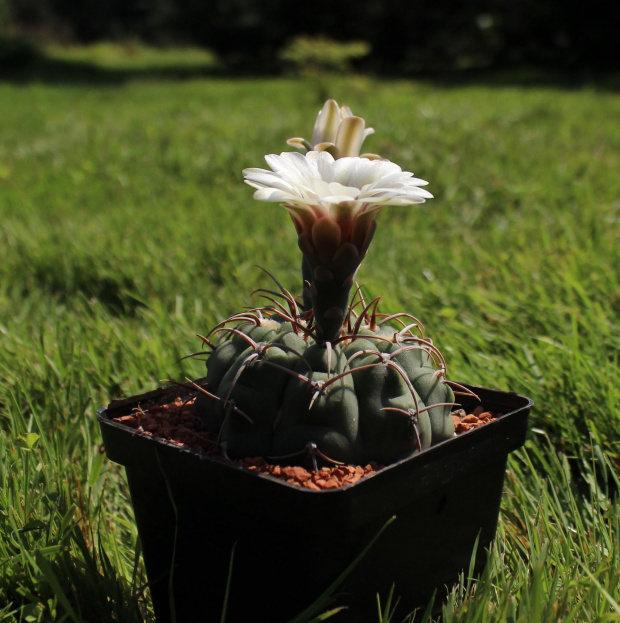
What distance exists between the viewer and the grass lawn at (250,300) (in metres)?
1.34

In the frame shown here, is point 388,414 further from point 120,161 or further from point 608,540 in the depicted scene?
point 120,161

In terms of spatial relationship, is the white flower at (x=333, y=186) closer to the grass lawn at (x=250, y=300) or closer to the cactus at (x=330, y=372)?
the cactus at (x=330, y=372)

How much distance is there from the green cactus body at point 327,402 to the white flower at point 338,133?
0.33m

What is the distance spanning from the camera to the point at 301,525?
1079 millimetres

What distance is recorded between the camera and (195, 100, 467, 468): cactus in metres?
1.18

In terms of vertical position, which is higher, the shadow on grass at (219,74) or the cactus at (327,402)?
the shadow on grass at (219,74)

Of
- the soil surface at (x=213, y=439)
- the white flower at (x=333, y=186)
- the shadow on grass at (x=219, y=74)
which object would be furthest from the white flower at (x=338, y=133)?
the shadow on grass at (x=219, y=74)

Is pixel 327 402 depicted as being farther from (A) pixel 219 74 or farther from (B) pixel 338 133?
(A) pixel 219 74

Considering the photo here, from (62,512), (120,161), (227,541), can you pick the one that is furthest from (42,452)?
(120,161)

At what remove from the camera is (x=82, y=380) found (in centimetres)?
203

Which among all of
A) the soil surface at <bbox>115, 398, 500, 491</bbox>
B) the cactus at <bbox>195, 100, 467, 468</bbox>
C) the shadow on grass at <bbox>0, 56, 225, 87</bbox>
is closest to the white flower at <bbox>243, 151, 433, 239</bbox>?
the cactus at <bbox>195, 100, 467, 468</bbox>

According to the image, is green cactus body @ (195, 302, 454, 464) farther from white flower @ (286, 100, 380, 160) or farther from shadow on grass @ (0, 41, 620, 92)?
shadow on grass @ (0, 41, 620, 92)

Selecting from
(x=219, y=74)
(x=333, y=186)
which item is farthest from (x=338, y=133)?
(x=219, y=74)

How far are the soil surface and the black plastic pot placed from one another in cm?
5
